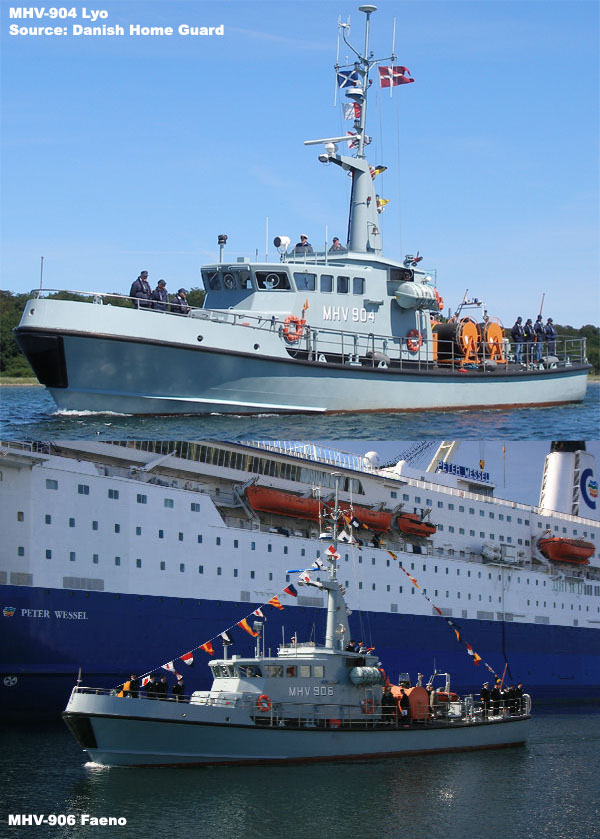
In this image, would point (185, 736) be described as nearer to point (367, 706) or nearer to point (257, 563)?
point (367, 706)

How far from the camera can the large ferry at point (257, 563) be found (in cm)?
2402

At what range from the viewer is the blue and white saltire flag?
90.9 ft

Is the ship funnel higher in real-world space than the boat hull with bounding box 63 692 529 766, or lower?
higher

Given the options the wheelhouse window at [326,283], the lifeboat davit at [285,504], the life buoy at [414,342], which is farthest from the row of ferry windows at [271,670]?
the wheelhouse window at [326,283]

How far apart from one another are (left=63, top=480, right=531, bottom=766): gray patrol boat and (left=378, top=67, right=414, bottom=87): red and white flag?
36.5 feet

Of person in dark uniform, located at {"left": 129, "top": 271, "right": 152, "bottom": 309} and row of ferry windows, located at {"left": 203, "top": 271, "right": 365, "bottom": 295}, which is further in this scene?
row of ferry windows, located at {"left": 203, "top": 271, "right": 365, "bottom": 295}

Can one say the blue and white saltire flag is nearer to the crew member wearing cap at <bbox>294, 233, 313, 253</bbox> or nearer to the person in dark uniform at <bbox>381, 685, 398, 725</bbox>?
the crew member wearing cap at <bbox>294, 233, 313, 253</bbox>

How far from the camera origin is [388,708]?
22.3m

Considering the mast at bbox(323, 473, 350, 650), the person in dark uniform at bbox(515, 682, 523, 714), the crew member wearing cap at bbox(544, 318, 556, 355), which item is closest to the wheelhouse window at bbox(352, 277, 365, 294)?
the mast at bbox(323, 473, 350, 650)

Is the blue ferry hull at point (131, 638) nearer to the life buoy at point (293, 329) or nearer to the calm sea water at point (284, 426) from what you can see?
the calm sea water at point (284, 426)

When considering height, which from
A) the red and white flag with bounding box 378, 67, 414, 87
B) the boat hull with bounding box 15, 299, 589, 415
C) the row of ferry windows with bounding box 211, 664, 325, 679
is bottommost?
the row of ferry windows with bounding box 211, 664, 325, 679

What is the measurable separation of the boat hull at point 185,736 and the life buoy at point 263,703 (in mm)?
401

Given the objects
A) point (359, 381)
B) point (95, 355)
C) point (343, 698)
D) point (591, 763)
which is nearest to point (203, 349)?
point (95, 355)

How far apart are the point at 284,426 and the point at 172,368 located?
100 inches
